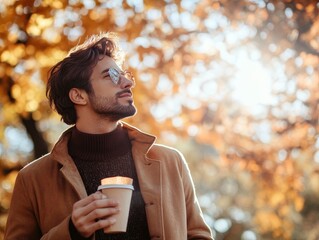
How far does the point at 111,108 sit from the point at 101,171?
1.22ft

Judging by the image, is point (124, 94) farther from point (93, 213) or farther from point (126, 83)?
point (93, 213)

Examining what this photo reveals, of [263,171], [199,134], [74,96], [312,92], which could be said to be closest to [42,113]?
[199,134]

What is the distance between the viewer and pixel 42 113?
30.0 ft

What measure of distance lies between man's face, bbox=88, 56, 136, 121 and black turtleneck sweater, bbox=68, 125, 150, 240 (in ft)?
0.47

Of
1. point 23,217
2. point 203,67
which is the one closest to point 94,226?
point 23,217

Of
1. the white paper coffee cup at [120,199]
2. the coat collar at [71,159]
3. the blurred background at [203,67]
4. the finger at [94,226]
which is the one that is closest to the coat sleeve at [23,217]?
the coat collar at [71,159]

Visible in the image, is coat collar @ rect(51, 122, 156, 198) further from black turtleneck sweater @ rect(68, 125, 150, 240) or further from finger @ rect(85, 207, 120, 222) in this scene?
finger @ rect(85, 207, 120, 222)

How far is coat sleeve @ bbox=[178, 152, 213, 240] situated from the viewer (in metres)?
3.87

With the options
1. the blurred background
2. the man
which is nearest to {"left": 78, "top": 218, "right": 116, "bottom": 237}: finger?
the man

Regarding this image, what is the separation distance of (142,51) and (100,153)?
3.24 m

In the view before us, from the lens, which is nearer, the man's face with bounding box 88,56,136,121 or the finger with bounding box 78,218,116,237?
the finger with bounding box 78,218,116,237

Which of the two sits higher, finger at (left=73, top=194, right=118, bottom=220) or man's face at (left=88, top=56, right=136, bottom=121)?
man's face at (left=88, top=56, right=136, bottom=121)

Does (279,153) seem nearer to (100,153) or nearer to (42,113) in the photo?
(42,113)

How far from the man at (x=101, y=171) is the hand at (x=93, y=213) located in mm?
240
